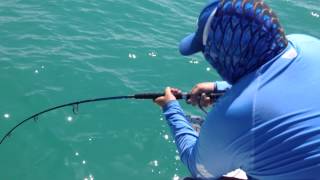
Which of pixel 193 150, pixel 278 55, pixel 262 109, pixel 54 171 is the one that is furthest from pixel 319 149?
pixel 54 171

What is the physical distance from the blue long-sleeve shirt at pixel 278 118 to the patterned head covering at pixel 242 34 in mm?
62

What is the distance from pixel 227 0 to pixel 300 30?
7.44m

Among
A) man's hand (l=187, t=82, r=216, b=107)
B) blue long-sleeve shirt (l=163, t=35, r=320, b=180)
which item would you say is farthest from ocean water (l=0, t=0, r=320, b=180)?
blue long-sleeve shirt (l=163, t=35, r=320, b=180)

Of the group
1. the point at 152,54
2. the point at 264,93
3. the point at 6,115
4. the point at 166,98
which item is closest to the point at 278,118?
the point at 264,93

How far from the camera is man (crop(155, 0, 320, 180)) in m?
2.57

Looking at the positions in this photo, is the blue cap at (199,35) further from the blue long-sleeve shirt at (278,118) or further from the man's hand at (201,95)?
the man's hand at (201,95)

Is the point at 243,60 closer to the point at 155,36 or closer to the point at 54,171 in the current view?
the point at 54,171

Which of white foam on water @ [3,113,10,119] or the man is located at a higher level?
the man

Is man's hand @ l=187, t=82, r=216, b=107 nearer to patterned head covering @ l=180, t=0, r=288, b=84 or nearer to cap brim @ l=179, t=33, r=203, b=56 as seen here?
cap brim @ l=179, t=33, r=203, b=56

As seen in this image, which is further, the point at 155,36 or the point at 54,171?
the point at 155,36

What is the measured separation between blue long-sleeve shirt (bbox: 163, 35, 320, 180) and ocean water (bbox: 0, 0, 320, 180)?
3291 millimetres

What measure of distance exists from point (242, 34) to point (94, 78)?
16.7ft

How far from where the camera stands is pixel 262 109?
101 inches

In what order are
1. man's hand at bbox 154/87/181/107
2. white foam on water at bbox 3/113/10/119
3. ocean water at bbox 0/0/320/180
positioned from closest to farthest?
man's hand at bbox 154/87/181/107, ocean water at bbox 0/0/320/180, white foam on water at bbox 3/113/10/119
